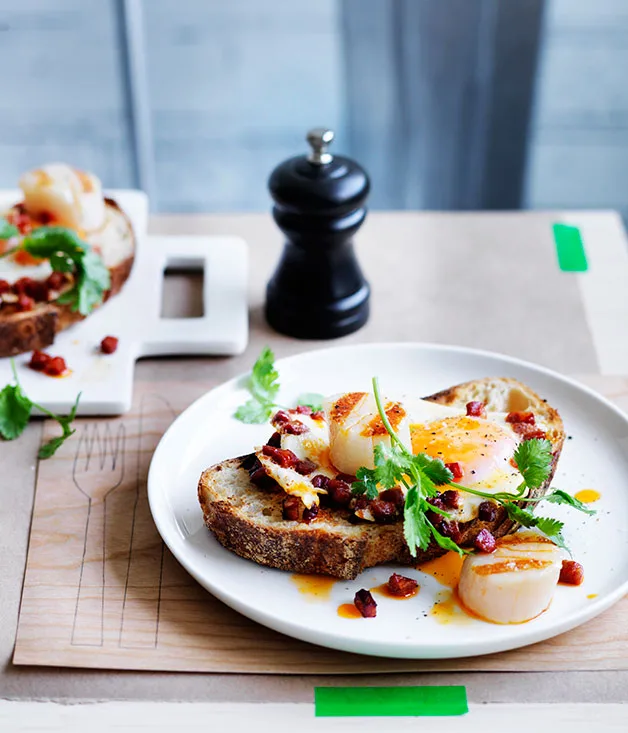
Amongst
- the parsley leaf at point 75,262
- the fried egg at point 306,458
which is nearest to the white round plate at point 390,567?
the fried egg at point 306,458

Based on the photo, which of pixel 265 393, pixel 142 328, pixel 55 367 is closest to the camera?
pixel 265 393

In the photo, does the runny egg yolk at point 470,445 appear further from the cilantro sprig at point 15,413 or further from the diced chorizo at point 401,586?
the cilantro sprig at point 15,413

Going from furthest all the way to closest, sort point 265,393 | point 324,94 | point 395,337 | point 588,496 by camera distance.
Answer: point 324,94 → point 395,337 → point 265,393 → point 588,496

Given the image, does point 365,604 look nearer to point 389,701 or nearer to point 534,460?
point 389,701

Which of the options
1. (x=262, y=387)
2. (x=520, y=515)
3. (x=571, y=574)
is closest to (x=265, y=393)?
(x=262, y=387)

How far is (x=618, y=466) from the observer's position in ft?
9.66

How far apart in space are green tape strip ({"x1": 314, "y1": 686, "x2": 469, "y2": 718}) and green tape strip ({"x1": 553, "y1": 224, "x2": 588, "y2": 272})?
7.49 ft

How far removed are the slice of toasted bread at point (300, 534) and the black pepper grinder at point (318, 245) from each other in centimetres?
110

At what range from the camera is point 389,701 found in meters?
2.29

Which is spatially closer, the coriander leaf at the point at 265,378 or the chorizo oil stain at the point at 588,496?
the chorizo oil stain at the point at 588,496

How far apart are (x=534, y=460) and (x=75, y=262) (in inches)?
71.4

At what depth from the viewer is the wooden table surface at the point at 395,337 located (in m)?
2.32

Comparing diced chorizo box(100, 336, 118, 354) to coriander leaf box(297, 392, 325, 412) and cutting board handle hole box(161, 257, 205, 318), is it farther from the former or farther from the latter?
coriander leaf box(297, 392, 325, 412)

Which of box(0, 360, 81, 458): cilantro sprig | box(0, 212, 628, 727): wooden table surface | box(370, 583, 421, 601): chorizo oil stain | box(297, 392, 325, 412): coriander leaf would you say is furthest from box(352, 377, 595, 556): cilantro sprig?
box(0, 360, 81, 458): cilantro sprig
